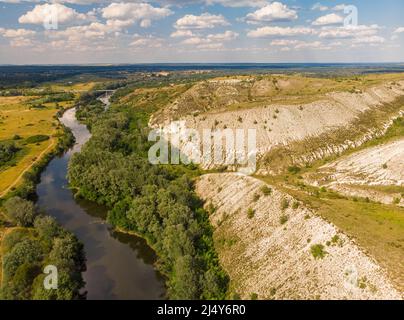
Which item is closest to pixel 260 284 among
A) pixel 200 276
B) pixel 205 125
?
pixel 200 276

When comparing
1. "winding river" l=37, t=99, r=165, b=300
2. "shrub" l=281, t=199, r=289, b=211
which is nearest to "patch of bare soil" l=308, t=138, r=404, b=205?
"shrub" l=281, t=199, r=289, b=211

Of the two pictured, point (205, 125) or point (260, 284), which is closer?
point (260, 284)

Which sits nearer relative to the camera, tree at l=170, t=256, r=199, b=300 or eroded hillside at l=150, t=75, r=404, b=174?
tree at l=170, t=256, r=199, b=300

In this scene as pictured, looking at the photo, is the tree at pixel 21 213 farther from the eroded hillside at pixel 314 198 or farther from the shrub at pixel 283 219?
the shrub at pixel 283 219

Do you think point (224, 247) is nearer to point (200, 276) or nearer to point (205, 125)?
point (200, 276)

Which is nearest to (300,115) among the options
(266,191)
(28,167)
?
(266,191)

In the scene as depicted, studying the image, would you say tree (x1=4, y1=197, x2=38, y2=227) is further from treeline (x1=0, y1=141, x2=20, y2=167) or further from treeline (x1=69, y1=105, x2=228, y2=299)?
treeline (x1=0, y1=141, x2=20, y2=167)
